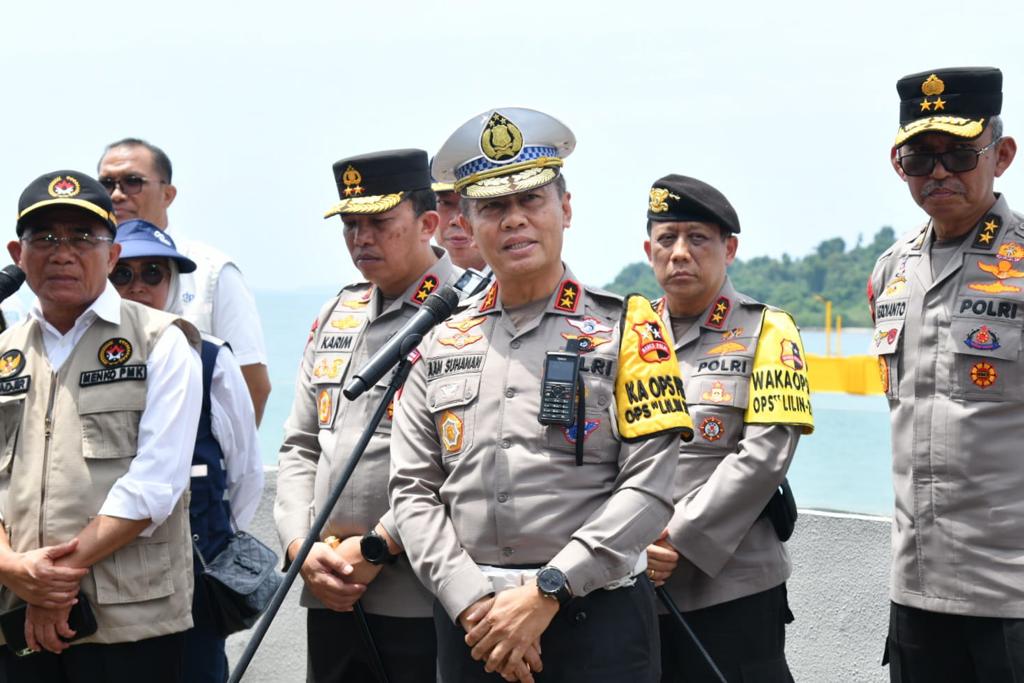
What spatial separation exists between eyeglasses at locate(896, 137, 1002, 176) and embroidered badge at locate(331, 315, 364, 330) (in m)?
1.51

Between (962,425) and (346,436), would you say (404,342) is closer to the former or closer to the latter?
(346,436)

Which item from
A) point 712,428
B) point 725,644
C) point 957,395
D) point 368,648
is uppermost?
point 957,395

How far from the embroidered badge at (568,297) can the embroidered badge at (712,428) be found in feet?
2.69

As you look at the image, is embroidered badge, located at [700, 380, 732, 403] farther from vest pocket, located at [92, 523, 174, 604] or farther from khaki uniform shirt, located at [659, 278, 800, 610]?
vest pocket, located at [92, 523, 174, 604]

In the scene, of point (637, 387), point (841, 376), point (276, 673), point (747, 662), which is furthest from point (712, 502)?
point (841, 376)

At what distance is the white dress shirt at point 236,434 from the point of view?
143 inches

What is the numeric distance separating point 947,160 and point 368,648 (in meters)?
1.93

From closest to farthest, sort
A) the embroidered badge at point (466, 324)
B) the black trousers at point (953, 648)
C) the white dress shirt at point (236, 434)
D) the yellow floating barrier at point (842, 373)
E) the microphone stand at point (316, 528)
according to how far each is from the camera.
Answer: the microphone stand at point (316, 528)
the embroidered badge at point (466, 324)
the black trousers at point (953, 648)
the white dress shirt at point (236, 434)
the yellow floating barrier at point (842, 373)

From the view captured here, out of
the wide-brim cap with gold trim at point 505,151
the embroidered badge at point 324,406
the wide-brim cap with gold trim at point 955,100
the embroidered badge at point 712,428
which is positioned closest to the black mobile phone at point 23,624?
the embroidered badge at point 324,406

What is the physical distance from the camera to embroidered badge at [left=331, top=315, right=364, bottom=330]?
11.4 feet

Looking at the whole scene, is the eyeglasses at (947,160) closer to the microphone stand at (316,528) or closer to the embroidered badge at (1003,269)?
the embroidered badge at (1003,269)

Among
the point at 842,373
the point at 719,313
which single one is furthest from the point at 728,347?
the point at 842,373

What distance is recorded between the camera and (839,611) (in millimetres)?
4418

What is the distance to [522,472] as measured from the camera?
8.68ft
